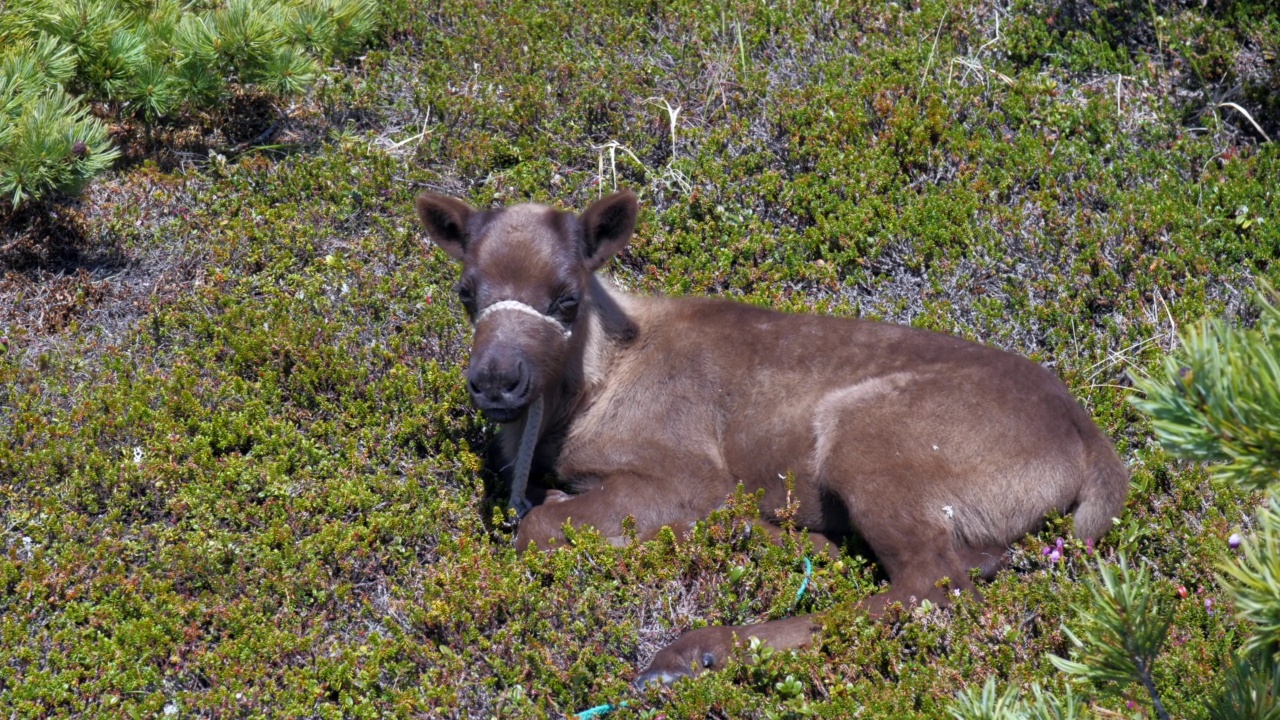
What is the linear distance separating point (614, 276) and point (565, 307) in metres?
2.25

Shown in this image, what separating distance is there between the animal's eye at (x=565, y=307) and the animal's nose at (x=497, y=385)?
571mm

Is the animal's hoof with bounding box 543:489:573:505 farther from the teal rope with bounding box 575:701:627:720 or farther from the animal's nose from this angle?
the teal rope with bounding box 575:701:627:720

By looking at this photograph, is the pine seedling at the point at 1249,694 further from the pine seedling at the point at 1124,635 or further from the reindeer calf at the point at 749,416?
the reindeer calf at the point at 749,416

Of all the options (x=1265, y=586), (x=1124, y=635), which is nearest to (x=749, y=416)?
(x=1124, y=635)

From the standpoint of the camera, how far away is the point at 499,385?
646cm

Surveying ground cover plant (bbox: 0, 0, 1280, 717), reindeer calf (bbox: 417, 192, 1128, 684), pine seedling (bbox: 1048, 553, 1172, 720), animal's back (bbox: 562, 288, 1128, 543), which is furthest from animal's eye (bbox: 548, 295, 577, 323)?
pine seedling (bbox: 1048, 553, 1172, 720)

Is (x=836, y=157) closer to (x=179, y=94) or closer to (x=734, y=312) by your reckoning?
(x=734, y=312)

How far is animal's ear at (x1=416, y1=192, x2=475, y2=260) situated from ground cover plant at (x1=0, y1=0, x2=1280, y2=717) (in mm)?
1077

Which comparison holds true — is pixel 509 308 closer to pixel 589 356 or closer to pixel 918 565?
pixel 589 356

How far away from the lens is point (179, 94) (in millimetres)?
9648

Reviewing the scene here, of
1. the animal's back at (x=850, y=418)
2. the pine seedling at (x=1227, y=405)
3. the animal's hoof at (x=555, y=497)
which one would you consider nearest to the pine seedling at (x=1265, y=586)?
the pine seedling at (x=1227, y=405)

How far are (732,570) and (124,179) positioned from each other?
6.43 meters

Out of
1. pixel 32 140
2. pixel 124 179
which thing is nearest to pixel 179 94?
pixel 124 179

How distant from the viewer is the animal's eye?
6.97m
